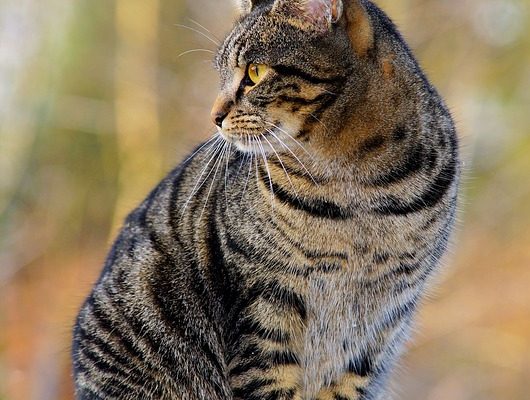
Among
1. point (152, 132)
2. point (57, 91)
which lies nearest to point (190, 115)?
point (152, 132)

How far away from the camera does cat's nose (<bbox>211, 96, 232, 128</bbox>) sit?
277 centimetres

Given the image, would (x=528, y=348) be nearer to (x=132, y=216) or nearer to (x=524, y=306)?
(x=524, y=306)

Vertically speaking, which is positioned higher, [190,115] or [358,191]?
[190,115]

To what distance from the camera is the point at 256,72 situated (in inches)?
108

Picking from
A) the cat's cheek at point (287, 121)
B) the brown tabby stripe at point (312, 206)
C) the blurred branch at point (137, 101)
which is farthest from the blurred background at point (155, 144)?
the cat's cheek at point (287, 121)

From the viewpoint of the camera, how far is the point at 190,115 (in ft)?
27.6

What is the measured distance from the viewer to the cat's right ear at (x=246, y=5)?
2993 millimetres

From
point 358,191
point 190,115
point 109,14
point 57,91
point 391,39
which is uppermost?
point 109,14

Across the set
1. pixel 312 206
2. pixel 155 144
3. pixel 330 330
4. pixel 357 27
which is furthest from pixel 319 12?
pixel 155 144

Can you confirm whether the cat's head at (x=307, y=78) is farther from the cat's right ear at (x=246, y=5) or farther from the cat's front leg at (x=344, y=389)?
the cat's front leg at (x=344, y=389)

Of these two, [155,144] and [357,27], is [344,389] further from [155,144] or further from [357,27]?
[155,144]

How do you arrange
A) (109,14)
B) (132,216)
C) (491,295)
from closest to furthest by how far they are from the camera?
(132,216), (491,295), (109,14)

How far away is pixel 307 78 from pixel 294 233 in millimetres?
554

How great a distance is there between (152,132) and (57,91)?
1308 mm
